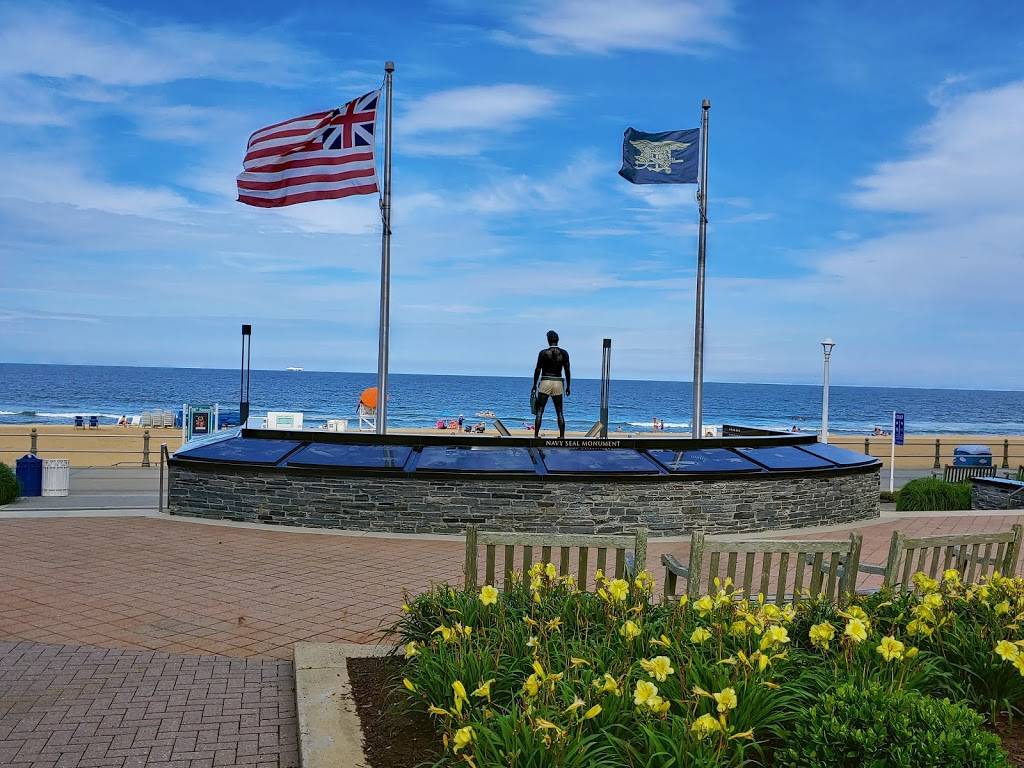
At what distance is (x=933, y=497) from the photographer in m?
14.8

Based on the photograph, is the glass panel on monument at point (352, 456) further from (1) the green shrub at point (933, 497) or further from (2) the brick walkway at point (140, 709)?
(1) the green shrub at point (933, 497)

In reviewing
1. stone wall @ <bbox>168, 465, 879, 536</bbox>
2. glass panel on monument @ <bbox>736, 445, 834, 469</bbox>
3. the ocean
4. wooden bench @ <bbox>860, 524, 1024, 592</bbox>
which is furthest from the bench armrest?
the ocean

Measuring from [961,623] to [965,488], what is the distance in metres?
11.9

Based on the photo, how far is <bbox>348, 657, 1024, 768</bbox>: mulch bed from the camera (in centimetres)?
396

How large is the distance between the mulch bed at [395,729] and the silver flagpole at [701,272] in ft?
35.8

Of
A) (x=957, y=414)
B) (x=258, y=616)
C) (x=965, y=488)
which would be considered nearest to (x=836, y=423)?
(x=957, y=414)

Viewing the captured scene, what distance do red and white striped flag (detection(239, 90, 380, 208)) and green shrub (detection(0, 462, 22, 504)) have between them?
18.4 feet

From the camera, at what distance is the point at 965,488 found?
15289 mm

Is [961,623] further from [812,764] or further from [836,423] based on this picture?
[836,423]

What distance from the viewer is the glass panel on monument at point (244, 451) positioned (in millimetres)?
11578

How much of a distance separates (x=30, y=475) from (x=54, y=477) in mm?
356

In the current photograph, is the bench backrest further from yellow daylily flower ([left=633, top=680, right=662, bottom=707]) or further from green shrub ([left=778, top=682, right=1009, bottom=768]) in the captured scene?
yellow daylily flower ([left=633, top=680, right=662, bottom=707])

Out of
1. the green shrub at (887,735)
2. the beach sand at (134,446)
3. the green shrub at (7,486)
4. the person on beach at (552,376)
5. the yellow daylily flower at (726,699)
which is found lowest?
the beach sand at (134,446)

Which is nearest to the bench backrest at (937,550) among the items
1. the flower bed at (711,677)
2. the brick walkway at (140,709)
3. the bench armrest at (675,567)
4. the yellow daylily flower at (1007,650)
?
the flower bed at (711,677)
